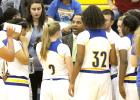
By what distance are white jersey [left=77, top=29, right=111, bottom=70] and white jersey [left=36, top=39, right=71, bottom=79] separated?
0.36 m

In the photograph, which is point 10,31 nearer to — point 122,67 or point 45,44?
point 45,44

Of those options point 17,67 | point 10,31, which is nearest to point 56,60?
point 17,67

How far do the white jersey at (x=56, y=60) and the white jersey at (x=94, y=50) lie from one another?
0.36 meters

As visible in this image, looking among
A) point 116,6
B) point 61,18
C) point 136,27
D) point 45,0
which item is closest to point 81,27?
point 61,18

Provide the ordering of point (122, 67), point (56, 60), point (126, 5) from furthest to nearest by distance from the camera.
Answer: point (126, 5) < point (56, 60) < point (122, 67)

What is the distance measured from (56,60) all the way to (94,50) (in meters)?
0.60

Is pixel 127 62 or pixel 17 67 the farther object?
pixel 17 67

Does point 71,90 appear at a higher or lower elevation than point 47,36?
lower

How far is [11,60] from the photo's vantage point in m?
6.45

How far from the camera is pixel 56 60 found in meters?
6.88

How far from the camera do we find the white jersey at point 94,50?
21.7 feet

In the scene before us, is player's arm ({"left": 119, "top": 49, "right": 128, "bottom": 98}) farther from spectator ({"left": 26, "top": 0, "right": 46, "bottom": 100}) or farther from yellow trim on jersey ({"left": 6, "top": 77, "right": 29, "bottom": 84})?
spectator ({"left": 26, "top": 0, "right": 46, "bottom": 100})

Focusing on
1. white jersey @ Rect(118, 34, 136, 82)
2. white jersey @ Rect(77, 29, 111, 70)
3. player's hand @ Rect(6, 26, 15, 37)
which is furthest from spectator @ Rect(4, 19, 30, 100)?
white jersey @ Rect(118, 34, 136, 82)

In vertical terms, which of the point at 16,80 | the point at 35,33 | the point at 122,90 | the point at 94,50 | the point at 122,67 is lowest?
the point at 122,90
